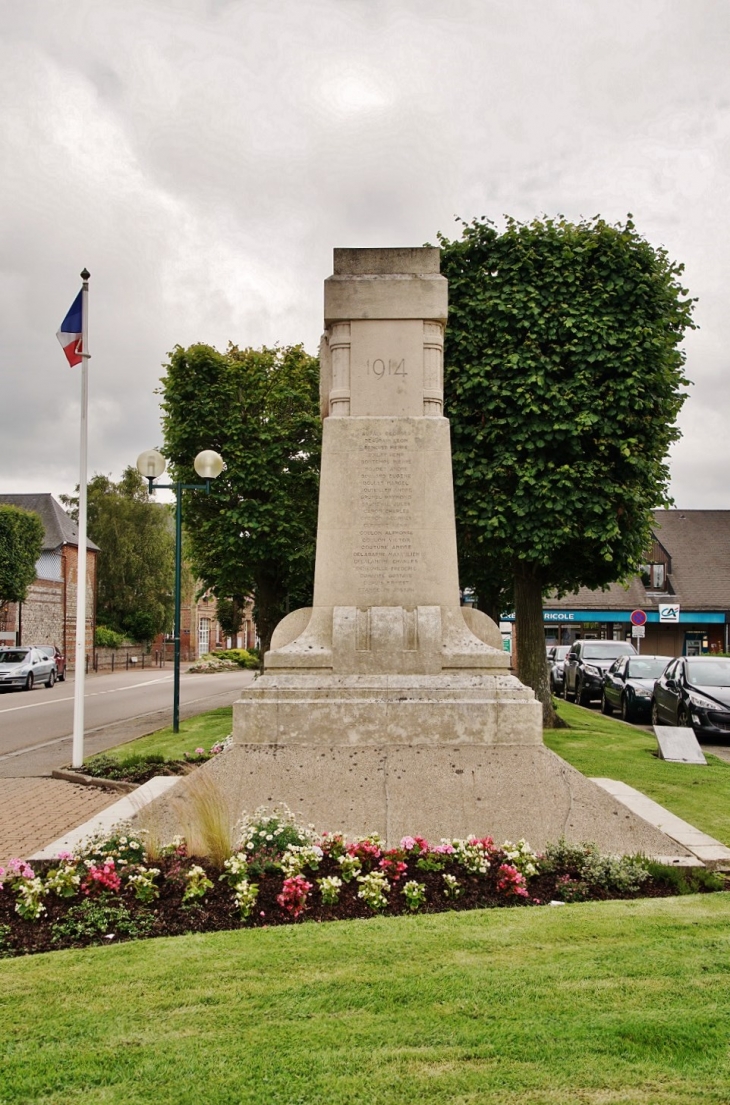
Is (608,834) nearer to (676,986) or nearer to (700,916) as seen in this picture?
(700,916)

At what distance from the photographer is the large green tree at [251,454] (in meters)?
20.4

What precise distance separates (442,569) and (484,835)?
2.17 meters

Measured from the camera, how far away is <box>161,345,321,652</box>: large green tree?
67.0 feet

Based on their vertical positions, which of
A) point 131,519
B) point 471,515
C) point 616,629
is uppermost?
point 131,519

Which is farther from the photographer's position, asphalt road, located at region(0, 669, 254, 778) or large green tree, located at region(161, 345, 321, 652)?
large green tree, located at region(161, 345, 321, 652)

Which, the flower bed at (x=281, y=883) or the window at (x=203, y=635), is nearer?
the flower bed at (x=281, y=883)

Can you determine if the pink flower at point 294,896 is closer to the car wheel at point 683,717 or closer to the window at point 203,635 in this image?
the car wheel at point 683,717

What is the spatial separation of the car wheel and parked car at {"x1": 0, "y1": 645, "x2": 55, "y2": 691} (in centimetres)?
2358

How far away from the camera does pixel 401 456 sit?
7.32m

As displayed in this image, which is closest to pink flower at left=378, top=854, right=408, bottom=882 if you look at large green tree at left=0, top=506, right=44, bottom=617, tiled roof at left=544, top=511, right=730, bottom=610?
large green tree at left=0, top=506, right=44, bottom=617

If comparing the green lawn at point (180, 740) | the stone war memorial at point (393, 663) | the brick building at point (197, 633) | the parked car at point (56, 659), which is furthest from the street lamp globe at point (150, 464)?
the brick building at point (197, 633)

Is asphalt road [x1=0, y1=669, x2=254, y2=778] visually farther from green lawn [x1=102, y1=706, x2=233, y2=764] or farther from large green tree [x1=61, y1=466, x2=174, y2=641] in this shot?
large green tree [x1=61, y1=466, x2=174, y2=641]

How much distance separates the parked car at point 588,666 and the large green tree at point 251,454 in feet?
28.0

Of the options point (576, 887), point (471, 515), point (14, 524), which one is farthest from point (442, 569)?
point (14, 524)
